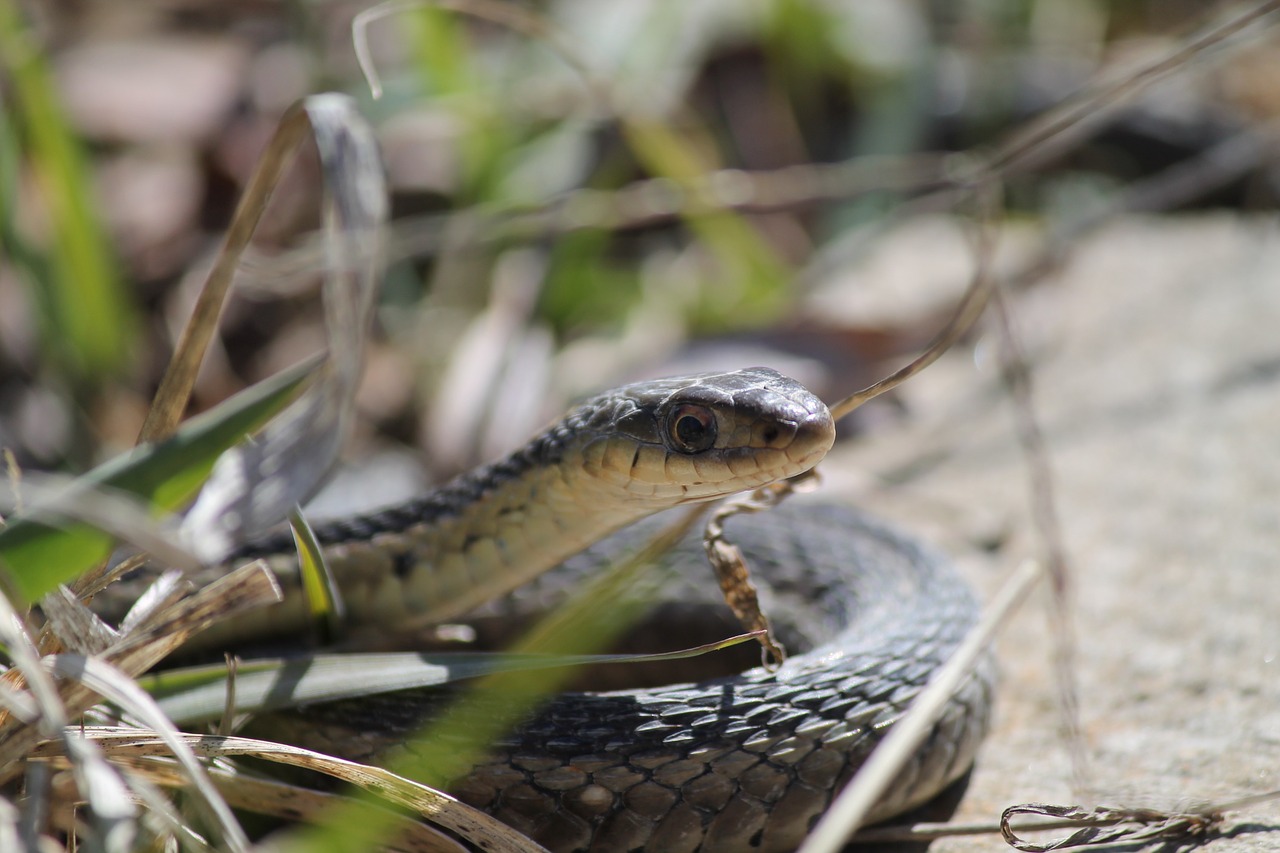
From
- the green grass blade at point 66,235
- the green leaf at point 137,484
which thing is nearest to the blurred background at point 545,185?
the green grass blade at point 66,235

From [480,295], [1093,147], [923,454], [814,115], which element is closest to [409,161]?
[480,295]

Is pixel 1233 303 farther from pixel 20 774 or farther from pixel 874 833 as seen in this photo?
pixel 20 774

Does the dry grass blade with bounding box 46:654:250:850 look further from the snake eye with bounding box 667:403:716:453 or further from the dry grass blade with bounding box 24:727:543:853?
the snake eye with bounding box 667:403:716:453

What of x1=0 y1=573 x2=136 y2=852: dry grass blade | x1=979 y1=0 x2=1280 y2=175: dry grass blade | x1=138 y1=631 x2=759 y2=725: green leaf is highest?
x1=979 y1=0 x2=1280 y2=175: dry grass blade

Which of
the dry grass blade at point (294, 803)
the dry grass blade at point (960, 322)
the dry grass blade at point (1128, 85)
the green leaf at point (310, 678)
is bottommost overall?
the dry grass blade at point (294, 803)

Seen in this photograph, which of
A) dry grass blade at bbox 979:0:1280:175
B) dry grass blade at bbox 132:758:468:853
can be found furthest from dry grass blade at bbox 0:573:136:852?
dry grass blade at bbox 979:0:1280:175

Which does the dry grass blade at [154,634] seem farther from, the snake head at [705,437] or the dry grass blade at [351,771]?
the snake head at [705,437]
